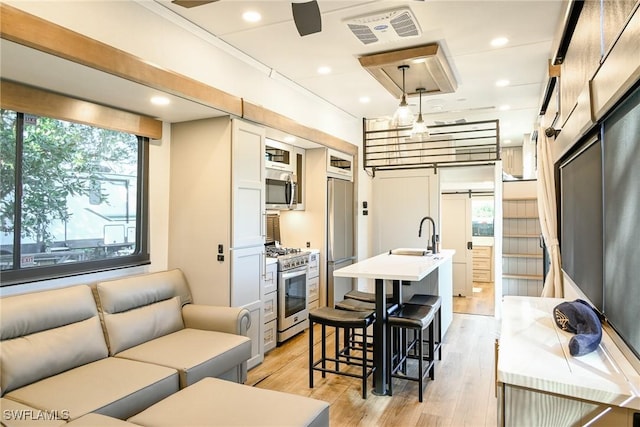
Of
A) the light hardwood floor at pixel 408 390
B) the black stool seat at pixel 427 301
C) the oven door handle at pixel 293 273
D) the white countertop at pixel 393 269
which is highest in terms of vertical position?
the white countertop at pixel 393 269

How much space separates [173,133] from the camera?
3666mm

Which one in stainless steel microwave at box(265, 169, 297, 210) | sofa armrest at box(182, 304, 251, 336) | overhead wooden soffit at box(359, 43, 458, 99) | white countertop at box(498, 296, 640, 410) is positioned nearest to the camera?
white countertop at box(498, 296, 640, 410)

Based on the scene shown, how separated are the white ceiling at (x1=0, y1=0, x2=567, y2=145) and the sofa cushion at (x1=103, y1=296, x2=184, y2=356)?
159 cm

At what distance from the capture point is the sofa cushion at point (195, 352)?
2527 millimetres

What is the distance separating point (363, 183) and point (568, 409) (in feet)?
16.5

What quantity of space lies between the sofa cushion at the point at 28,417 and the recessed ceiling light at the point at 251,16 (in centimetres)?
270

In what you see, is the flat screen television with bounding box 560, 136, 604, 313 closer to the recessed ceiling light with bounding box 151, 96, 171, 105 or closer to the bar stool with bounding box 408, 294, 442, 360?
the bar stool with bounding box 408, 294, 442, 360

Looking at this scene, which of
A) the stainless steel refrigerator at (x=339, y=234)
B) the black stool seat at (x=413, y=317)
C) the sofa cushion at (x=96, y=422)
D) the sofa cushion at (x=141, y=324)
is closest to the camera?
the sofa cushion at (x=96, y=422)

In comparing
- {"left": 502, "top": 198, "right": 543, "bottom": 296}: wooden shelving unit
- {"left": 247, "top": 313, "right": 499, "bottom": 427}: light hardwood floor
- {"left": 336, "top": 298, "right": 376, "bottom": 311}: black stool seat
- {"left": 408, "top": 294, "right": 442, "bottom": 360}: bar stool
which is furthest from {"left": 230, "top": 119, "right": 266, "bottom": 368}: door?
{"left": 502, "top": 198, "right": 543, "bottom": 296}: wooden shelving unit

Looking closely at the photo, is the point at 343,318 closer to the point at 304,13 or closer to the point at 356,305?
the point at 356,305

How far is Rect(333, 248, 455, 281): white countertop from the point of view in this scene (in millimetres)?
2890

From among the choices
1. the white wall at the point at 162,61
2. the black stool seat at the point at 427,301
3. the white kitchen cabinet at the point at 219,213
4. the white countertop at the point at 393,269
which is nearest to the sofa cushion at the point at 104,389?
the white wall at the point at 162,61

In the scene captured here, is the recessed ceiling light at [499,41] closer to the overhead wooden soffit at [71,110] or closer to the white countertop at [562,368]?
the white countertop at [562,368]

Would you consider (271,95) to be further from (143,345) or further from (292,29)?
(143,345)
